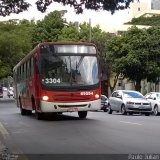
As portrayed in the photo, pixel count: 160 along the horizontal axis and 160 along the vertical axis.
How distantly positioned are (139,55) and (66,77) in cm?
2710

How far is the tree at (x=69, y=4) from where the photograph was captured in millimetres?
12506

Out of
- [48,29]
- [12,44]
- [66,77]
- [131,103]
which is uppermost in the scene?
[48,29]

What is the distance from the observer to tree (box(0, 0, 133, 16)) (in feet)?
41.0

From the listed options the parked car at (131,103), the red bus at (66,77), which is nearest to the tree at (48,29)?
the parked car at (131,103)

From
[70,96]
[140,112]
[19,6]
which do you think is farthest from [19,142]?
[140,112]

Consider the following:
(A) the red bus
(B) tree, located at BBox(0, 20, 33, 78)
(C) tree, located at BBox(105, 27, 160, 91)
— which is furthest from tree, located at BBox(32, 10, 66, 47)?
(A) the red bus

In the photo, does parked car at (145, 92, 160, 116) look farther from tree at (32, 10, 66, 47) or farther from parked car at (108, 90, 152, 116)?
tree at (32, 10, 66, 47)

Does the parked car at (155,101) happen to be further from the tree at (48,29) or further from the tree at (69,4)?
the tree at (48,29)

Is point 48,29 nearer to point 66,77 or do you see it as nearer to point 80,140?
point 66,77

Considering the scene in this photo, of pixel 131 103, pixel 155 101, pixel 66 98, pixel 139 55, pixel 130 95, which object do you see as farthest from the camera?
pixel 139 55

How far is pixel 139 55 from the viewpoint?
4716 cm

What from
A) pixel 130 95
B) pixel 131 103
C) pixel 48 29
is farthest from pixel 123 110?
pixel 48 29

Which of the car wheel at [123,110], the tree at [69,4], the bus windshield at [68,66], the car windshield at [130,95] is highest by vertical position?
the tree at [69,4]

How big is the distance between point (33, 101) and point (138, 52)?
25.5 meters
